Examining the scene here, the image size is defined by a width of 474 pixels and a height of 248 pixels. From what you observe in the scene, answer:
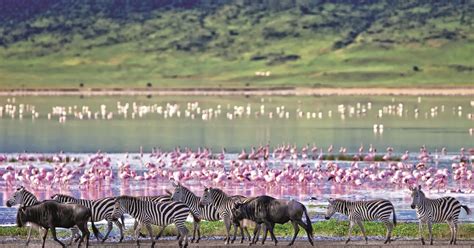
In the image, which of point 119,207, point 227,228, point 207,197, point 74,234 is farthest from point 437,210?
point 74,234

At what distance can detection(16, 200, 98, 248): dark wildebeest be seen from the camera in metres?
19.9

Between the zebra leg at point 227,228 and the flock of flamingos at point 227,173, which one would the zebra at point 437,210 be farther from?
the flock of flamingos at point 227,173

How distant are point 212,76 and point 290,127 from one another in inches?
2853

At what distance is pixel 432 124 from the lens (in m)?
68.9

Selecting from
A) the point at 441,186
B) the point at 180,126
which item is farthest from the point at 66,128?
the point at 441,186

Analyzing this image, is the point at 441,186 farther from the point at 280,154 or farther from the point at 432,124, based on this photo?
the point at 432,124

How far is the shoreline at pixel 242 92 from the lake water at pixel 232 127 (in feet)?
80.3

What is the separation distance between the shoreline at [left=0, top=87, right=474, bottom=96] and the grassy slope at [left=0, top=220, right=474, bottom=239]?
98725 millimetres

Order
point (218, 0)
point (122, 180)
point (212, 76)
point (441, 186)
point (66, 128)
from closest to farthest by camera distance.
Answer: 1. point (441, 186)
2. point (122, 180)
3. point (66, 128)
4. point (212, 76)
5. point (218, 0)

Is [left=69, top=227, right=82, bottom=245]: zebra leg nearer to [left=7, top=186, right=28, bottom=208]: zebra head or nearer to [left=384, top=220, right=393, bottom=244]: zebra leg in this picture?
[left=7, top=186, right=28, bottom=208]: zebra head

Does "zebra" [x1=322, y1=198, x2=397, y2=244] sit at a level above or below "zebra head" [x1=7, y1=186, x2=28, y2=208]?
below

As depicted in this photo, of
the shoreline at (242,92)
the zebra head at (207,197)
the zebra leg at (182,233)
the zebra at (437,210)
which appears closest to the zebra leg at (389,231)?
the zebra at (437,210)

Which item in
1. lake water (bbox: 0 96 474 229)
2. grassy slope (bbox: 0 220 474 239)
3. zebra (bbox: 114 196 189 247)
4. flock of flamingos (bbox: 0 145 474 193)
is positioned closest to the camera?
zebra (bbox: 114 196 189 247)

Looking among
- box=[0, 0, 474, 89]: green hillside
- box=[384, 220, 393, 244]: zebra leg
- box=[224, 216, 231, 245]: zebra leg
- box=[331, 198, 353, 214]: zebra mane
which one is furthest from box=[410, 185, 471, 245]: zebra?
box=[0, 0, 474, 89]: green hillside
